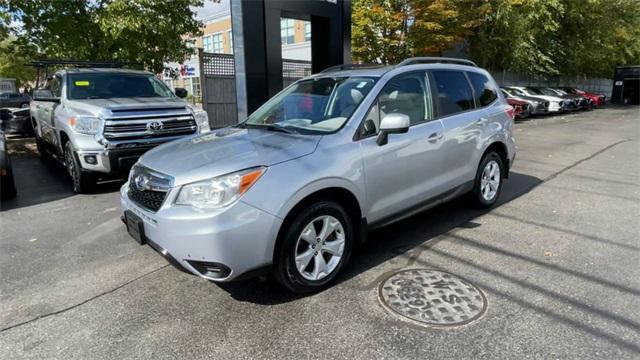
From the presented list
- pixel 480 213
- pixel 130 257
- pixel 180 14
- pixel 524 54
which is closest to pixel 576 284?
pixel 480 213

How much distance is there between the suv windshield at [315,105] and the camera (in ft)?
12.3

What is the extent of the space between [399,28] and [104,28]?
10.4 metres

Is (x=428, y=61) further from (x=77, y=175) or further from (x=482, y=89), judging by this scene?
(x=77, y=175)

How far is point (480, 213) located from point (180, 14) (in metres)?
9.86

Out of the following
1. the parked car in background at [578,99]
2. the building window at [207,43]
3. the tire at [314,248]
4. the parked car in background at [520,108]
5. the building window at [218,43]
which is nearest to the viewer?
the tire at [314,248]

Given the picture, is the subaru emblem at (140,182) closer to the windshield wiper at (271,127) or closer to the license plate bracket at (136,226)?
the license plate bracket at (136,226)

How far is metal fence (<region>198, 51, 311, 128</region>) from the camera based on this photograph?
A: 488 inches

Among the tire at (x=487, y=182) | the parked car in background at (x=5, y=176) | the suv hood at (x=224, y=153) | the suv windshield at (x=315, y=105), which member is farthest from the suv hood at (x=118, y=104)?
the tire at (x=487, y=182)

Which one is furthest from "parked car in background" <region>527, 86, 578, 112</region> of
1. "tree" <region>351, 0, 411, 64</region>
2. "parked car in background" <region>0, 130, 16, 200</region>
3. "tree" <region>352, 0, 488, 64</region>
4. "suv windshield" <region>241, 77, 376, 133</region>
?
"parked car in background" <region>0, 130, 16, 200</region>

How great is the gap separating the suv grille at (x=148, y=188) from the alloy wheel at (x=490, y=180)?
3.69 metres

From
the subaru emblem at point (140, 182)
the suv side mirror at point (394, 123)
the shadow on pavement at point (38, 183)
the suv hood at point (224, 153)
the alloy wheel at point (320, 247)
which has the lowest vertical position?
the shadow on pavement at point (38, 183)

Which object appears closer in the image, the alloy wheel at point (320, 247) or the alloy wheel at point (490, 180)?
the alloy wheel at point (320, 247)

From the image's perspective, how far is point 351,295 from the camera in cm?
331

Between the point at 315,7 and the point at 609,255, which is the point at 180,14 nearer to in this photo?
the point at 315,7
